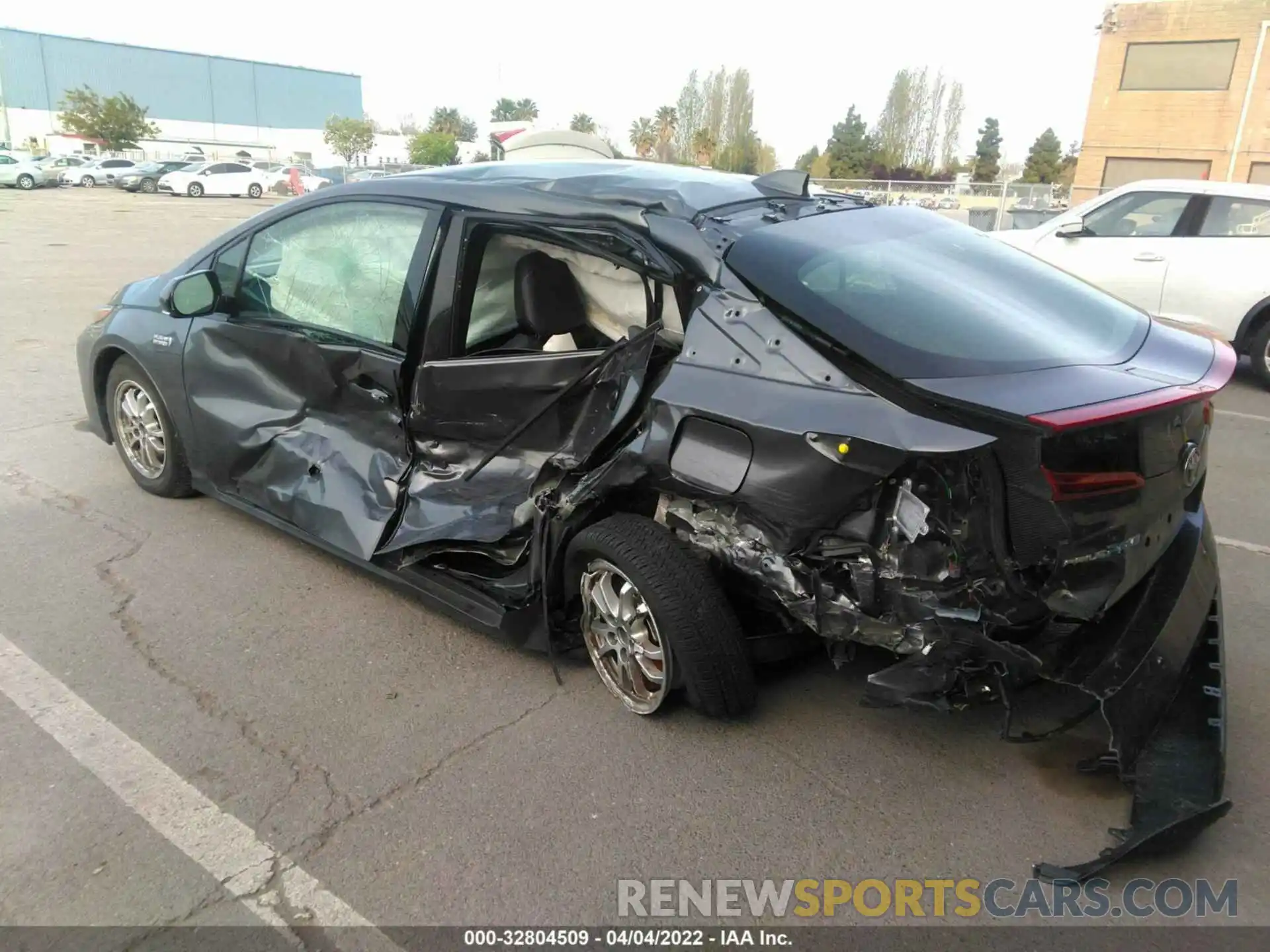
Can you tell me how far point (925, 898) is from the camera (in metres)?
2.46

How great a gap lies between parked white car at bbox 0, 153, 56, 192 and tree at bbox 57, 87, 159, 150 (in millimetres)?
25590

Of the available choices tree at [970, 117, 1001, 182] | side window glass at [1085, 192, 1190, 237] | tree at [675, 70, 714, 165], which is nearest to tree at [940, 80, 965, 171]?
tree at [970, 117, 1001, 182]

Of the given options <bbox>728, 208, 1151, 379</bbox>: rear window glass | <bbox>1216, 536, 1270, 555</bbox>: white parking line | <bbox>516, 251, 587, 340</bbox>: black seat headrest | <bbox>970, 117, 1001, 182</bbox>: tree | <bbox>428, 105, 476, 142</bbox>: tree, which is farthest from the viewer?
<bbox>428, 105, 476, 142</bbox>: tree

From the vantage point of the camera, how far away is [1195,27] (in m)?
30.4

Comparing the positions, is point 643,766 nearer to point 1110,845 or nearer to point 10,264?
point 1110,845

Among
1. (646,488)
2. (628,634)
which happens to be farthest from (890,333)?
(628,634)

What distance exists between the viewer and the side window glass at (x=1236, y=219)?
8234 mm

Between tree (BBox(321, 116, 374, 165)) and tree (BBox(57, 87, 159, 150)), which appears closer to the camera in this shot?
tree (BBox(57, 87, 159, 150))

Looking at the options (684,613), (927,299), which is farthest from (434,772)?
(927,299)

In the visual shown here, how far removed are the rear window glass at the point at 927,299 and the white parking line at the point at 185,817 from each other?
204 cm

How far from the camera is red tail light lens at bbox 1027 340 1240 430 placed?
2.30 metres

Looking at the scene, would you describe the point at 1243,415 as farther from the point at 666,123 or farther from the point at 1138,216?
Answer: the point at 666,123

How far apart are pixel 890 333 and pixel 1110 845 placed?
1.57 metres

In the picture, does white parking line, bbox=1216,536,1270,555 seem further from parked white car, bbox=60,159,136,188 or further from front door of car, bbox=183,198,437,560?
parked white car, bbox=60,159,136,188
